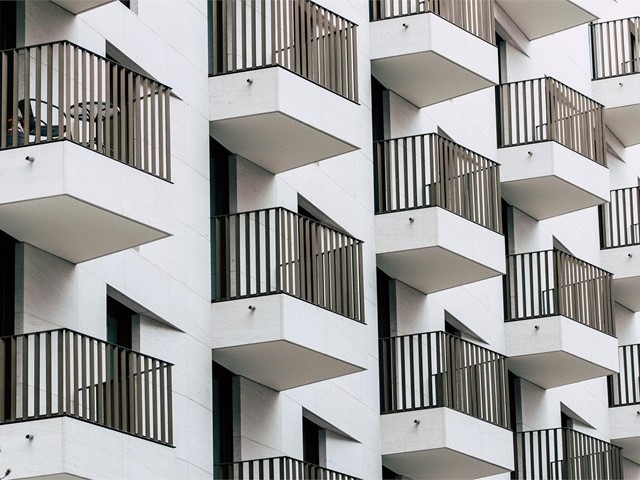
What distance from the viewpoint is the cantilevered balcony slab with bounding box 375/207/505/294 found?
31.3m

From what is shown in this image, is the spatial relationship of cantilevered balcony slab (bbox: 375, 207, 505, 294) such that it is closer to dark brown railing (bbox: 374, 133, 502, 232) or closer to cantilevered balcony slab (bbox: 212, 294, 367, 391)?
dark brown railing (bbox: 374, 133, 502, 232)

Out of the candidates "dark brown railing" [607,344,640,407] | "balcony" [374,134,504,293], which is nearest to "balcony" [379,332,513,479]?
"balcony" [374,134,504,293]

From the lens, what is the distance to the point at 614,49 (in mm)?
42062

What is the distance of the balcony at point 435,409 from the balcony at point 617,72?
11.2 meters

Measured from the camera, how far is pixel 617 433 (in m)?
40.0

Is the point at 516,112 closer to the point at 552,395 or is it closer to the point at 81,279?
the point at 552,395

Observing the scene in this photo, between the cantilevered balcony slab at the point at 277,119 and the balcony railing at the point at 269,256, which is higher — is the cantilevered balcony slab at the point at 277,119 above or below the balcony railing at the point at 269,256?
above

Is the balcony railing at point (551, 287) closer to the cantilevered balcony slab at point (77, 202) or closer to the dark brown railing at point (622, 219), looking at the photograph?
the dark brown railing at point (622, 219)

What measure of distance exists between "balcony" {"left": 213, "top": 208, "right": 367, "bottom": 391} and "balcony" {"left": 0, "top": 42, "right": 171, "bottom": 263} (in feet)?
10.2

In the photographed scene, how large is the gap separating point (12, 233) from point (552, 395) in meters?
17.3

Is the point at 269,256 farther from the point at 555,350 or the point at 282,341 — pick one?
the point at 555,350

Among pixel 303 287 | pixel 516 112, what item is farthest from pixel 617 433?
pixel 303 287

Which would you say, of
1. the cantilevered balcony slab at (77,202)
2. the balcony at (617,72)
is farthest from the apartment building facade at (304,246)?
the balcony at (617,72)

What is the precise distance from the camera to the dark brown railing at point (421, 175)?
31609 millimetres
